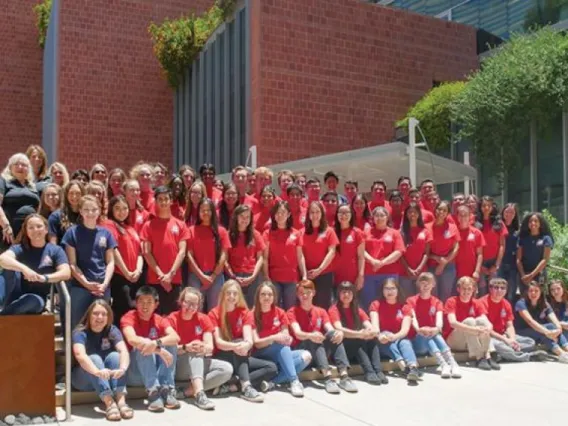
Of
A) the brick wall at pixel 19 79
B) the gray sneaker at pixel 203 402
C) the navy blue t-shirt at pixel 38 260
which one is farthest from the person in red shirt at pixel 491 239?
the brick wall at pixel 19 79

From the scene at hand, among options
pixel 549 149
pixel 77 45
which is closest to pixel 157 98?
pixel 77 45

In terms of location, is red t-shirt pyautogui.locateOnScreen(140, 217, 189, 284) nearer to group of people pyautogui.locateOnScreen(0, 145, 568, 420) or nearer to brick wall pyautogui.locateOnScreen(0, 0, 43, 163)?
group of people pyautogui.locateOnScreen(0, 145, 568, 420)

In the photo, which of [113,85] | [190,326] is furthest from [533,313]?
[113,85]

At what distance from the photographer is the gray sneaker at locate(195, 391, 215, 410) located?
20.0ft

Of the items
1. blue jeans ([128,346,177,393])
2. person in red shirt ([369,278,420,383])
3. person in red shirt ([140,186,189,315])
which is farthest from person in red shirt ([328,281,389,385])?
blue jeans ([128,346,177,393])

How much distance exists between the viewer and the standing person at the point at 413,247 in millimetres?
8531

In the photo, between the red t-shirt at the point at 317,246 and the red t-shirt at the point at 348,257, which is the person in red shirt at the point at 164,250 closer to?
the red t-shirt at the point at 317,246

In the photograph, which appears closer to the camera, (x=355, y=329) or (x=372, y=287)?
(x=355, y=329)

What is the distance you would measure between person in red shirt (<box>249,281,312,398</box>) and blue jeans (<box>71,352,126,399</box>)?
1465mm

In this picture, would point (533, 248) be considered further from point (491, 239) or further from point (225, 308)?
point (225, 308)

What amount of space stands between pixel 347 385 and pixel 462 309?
2.14 meters

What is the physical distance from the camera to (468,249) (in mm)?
8805

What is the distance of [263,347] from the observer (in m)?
6.98

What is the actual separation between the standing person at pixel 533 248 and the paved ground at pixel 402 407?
6.61 feet
